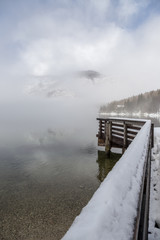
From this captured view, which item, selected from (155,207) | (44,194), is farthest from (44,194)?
(155,207)

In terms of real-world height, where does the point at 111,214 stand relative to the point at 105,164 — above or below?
above

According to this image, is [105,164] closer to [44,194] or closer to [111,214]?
[44,194]

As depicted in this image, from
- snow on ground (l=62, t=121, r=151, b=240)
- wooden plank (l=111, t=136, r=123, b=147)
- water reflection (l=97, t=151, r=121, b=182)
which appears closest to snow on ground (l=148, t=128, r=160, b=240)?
snow on ground (l=62, t=121, r=151, b=240)

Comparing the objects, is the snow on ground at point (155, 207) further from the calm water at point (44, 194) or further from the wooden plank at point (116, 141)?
the wooden plank at point (116, 141)

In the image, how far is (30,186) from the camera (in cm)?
927

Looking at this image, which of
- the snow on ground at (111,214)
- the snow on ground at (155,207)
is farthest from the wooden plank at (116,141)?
the snow on ground at (111,214)

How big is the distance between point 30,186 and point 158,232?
725 centimetres

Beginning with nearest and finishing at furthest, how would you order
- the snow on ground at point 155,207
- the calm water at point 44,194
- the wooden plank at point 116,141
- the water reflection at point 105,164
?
the snow on ground at point 155,207 < the calm water at point 44,194 < the water reflection at point 105,164 < the wooden plank at point 116,141

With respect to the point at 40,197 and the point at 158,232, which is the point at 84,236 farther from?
the point at 40,197

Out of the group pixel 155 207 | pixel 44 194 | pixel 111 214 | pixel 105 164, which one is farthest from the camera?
pixel 105 164

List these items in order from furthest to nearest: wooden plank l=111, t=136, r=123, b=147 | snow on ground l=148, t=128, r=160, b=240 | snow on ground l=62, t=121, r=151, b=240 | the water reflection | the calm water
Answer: wooden plank l=111, t=136, r=123, b=147, the water reflection, the calm water, snow on ground l=148, t=128, r=160, b=240, snow on ground l=62, t=121, r=151, b=240

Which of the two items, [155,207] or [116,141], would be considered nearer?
[155,207]

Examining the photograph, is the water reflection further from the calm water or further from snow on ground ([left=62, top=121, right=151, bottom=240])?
snow on ground ([left=62, top=121, right=151, bottom=240])

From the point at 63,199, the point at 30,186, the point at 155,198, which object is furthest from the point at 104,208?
A: the point at 30,186
